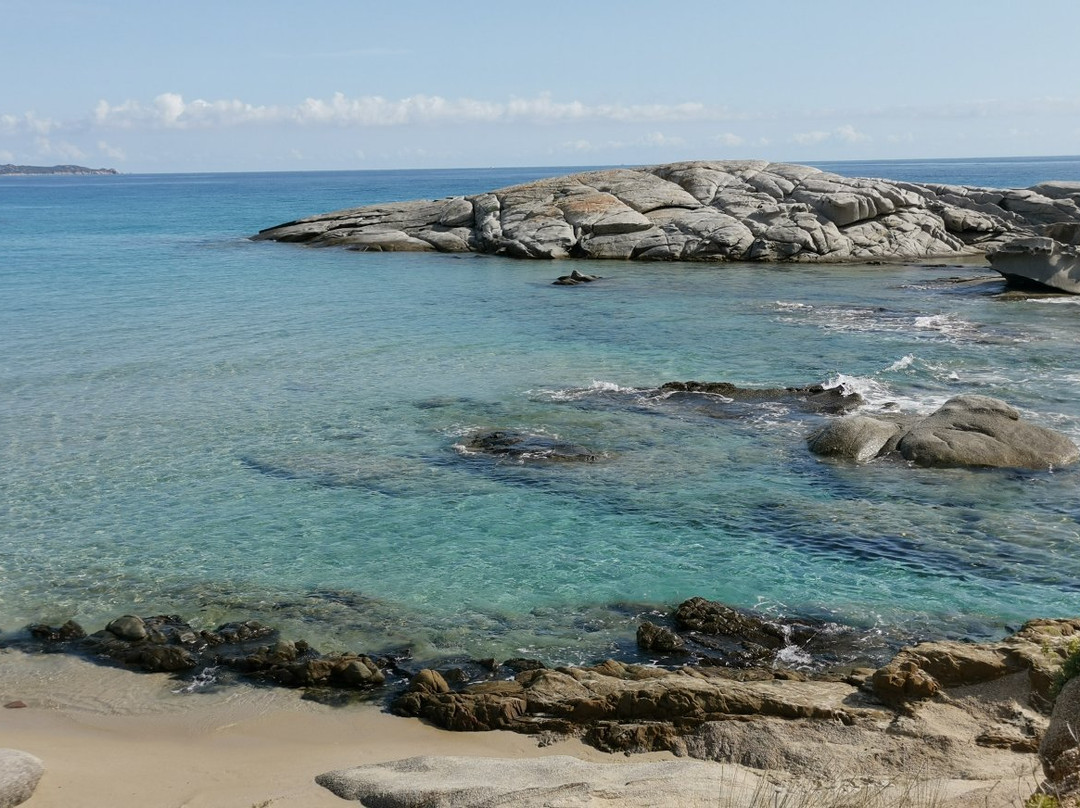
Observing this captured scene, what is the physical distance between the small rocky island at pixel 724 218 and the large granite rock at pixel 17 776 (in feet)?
153

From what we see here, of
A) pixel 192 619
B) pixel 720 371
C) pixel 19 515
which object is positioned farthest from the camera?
pixel 720 371

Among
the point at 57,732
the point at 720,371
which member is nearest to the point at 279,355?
the point at 720,371

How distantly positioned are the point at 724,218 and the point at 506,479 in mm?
39116

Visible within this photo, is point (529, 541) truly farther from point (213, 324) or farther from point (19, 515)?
point (213, 324)

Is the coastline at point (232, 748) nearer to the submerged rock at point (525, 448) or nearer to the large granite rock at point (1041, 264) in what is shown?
the submerged rock at point (525, 448)

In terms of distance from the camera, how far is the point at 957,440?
62.3ft

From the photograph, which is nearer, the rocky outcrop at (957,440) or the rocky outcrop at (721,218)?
the rocky outcrop at (957,440)

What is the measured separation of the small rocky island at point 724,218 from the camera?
2082 inches

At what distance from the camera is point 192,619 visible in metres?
13.4

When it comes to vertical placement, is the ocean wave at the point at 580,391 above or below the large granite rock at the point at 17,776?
above

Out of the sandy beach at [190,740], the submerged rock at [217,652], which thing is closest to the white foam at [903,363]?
the submerged rock at [217,652]

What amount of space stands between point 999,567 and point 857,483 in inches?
146

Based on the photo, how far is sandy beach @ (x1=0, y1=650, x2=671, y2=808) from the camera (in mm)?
9242

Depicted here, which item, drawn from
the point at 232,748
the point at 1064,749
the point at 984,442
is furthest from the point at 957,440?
the point at 232,748
